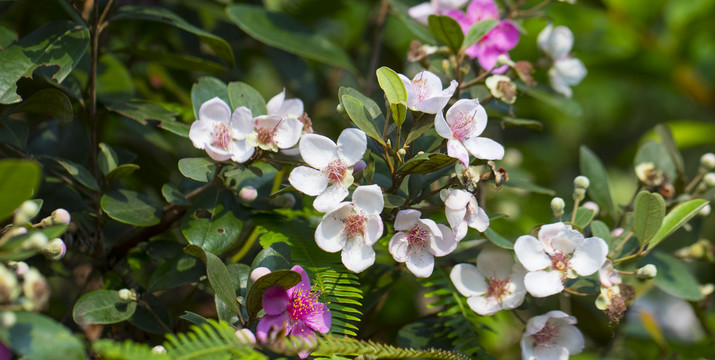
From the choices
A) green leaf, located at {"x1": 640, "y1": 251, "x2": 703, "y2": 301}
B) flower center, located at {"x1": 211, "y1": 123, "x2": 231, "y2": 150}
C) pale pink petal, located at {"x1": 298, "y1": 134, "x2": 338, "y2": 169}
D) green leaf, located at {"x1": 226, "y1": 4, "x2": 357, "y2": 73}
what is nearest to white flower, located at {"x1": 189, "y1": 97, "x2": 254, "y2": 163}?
flower center, located at {"x1": 211, "y1": 123, "x2": 231, "y2": 150}

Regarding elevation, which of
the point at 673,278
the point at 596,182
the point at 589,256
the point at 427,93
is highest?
the point at 427,93

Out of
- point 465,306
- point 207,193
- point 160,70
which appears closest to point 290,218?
point 207,193

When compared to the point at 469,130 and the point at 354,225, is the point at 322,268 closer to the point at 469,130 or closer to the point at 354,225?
the point at 354,225

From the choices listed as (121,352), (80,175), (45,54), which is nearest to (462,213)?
(121,352)

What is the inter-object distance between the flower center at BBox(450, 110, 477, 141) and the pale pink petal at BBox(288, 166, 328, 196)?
0.21 metres

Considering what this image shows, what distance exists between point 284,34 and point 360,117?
0.65m

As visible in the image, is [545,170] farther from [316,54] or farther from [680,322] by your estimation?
[316,54]

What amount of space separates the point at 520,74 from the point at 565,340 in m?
0.49

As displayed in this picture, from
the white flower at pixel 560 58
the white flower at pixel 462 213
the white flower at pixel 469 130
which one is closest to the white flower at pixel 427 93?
the white flower at pixel 469 130

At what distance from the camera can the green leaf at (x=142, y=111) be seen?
3.86 feet

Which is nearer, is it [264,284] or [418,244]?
[264,284]

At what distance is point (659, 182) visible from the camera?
131cm

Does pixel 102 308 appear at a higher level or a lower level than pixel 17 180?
lower

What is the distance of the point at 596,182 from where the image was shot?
136 cm
